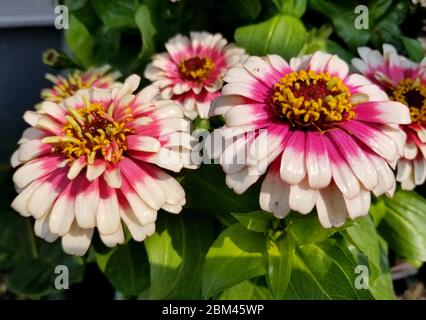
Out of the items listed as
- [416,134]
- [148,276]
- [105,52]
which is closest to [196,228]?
[148,276]

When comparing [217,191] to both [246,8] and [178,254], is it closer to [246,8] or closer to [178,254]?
[178,254]

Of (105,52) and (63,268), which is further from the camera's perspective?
(105,52)

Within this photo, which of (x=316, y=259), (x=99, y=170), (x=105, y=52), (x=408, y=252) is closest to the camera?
(x=99, y=170)

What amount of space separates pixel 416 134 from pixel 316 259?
25 cm

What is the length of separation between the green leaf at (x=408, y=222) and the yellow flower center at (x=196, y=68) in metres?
0.41

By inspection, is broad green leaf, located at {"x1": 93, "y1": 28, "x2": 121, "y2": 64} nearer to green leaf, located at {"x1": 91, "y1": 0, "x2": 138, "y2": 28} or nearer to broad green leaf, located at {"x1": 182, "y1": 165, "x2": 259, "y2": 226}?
green leaf, located at {"x1": 91, "y1": 0, "x2": 138, "y2": 28}

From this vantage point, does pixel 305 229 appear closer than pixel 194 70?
Yes

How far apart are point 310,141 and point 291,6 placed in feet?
1.40

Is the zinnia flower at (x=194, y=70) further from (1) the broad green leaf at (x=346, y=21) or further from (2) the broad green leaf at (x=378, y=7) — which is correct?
(2) the broad green leaf at (x=378, y=7)

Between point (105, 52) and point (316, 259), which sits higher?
point (105, 52)

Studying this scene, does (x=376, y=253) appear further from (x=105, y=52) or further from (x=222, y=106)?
(x=105, y=52)

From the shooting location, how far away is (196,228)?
0.79m

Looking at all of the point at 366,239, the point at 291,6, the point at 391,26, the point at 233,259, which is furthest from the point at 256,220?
the point at 391,26

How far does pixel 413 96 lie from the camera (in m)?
0.76
